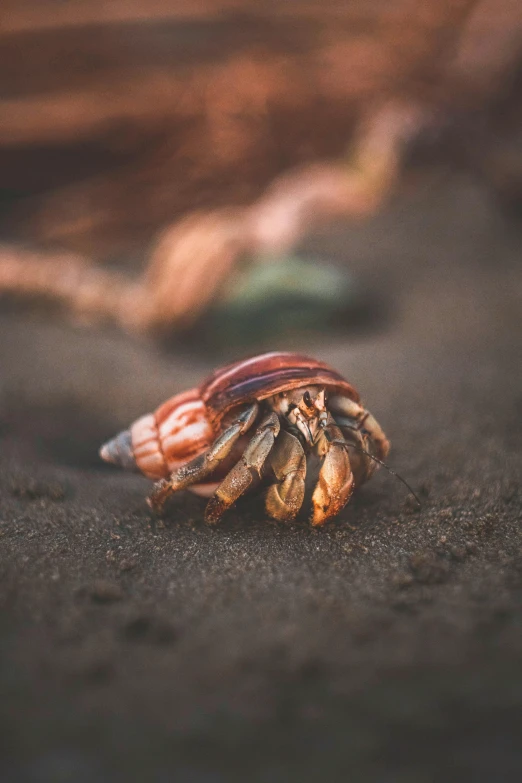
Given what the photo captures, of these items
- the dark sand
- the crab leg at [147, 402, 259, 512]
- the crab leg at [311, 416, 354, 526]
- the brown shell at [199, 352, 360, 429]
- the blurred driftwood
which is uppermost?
the blurred driftwood

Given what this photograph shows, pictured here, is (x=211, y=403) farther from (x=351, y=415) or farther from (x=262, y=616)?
(x=262, y=616)

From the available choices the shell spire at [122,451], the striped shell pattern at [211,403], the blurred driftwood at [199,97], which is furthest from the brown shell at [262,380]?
the blurred driftwood at [199,97]

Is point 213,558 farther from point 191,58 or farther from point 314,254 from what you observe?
point 191,58

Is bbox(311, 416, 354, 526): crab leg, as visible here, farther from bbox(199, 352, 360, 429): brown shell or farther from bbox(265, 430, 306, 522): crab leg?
bbox(199, 352, 360, 429): brown shell

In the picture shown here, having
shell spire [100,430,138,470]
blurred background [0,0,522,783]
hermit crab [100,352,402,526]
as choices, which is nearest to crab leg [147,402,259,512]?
hermit crab [100,352,402,526]

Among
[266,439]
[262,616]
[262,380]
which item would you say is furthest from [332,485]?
[262,616]

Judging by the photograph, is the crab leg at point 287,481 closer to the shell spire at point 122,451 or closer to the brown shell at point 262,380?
the brown shell at point 262,380

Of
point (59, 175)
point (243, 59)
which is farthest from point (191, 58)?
point (59, 175)

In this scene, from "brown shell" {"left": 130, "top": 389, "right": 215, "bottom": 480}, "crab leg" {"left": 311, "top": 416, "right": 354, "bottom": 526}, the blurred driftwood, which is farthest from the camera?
the blurred driftwood
